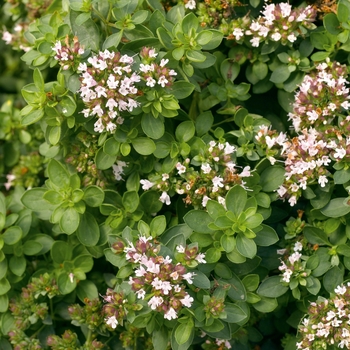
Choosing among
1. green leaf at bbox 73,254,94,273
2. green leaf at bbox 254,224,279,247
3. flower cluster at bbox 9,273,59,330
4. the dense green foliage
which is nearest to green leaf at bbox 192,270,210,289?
the dense green foliage

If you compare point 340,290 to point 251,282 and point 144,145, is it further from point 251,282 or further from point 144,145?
point 144,145

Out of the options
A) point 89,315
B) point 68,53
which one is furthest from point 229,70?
point 89,315

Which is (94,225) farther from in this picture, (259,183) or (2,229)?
(259,183)

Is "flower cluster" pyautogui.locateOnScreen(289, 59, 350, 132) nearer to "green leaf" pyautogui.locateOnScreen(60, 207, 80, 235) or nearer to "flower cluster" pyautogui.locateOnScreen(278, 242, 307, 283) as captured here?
"flower cluster" pyautogui.locateOnScreen(278, 242, 307, 283)

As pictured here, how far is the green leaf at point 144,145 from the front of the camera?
216 cm

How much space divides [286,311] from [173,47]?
1.22m

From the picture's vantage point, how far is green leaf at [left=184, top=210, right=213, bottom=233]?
2045mm

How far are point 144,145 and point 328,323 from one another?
93 centimetres

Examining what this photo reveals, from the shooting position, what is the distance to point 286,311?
2.46 metres

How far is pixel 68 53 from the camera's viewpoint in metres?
2.03

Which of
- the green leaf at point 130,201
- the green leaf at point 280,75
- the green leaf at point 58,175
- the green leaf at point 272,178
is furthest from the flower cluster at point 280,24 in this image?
the green leaf at point 58,175

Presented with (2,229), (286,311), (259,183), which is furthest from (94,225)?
(286,311)

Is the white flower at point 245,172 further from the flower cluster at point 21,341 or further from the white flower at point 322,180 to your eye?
the flower cluster at point 21,341

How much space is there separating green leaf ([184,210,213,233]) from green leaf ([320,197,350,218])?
44 centimetres
